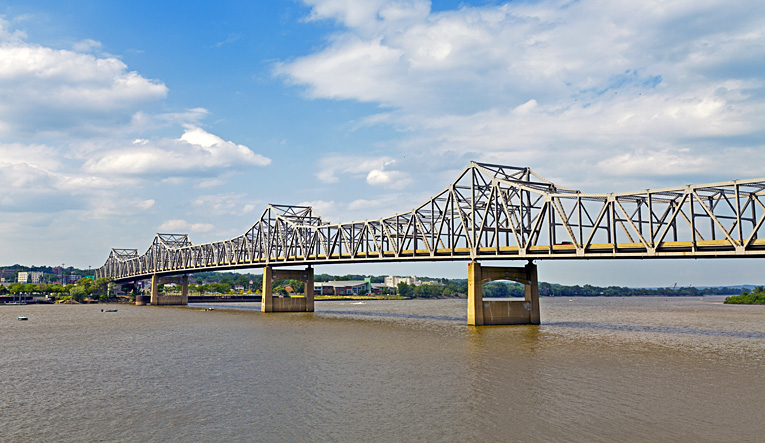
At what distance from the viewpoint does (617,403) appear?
25875 millimetres

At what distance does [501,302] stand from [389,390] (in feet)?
128

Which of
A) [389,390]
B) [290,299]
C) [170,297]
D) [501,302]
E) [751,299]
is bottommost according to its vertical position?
[751,299]

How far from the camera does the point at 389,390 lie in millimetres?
29234

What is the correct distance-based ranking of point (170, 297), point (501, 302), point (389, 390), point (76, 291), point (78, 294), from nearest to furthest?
point (389, 390)
point (501, 302)
point (170, 297)
point (78, 294)
point (76, 291)

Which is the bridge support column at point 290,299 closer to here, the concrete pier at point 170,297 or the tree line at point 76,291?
the concrete pier at point 170,297

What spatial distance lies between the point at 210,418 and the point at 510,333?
37.9 metres

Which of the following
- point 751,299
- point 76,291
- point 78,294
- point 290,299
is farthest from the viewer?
point 751,299

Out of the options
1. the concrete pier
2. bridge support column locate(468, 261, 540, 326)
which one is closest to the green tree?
the concrete pier

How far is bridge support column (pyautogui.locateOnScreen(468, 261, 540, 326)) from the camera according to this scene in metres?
64.4

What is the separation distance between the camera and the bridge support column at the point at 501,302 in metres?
64.4

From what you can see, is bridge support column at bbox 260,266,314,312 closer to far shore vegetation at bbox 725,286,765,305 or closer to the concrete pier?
the concrete pier

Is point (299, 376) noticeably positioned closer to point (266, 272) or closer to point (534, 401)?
point (534, 401)

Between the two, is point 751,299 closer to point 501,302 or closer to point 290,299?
point 290,299

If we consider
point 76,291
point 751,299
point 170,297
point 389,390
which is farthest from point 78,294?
point 751,299
